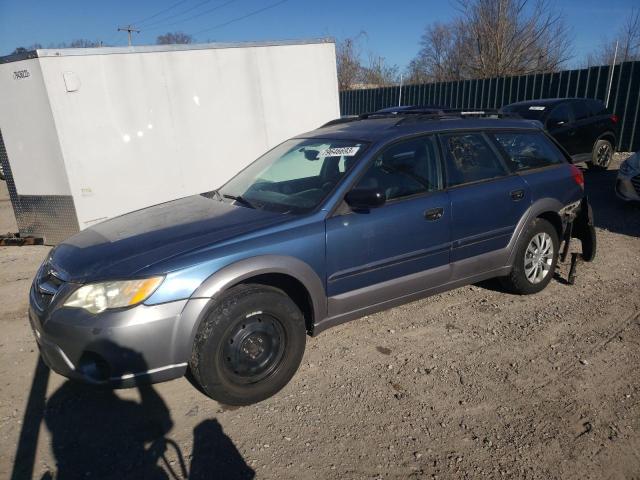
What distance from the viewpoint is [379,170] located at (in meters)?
3.50

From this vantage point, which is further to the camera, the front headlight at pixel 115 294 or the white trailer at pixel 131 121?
the white trailer at pixel 131 121

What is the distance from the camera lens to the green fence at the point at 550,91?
13.1 metres

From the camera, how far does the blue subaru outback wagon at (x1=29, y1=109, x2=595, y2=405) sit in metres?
2.69

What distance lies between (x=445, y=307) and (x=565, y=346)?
1.06 metres

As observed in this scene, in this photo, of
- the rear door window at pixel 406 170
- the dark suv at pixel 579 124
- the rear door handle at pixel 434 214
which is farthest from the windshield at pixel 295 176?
the dark suv at pixel 579 124

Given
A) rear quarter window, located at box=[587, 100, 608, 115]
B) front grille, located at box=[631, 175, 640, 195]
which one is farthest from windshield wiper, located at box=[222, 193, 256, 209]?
rear quarter window, located at box=[587, 100, 608, 115]

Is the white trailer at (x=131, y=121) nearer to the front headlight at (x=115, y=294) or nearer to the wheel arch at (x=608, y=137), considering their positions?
the front headlight at (x=115, y=294)

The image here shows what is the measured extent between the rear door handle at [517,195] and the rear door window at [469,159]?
7.4 inches

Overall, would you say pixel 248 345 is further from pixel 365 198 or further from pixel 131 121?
pixel 131 121

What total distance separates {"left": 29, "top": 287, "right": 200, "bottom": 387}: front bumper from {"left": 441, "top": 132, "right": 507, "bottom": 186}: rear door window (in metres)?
2.37

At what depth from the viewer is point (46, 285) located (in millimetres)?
3010

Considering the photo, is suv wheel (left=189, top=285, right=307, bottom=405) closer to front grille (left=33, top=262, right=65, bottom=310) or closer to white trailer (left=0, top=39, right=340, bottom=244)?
front grille (left=33, top=262, right=65, bottom=310)

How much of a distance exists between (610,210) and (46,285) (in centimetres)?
774

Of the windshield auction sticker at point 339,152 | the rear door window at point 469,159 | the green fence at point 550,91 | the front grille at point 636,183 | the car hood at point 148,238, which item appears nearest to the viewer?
the car hood at point 148,238
